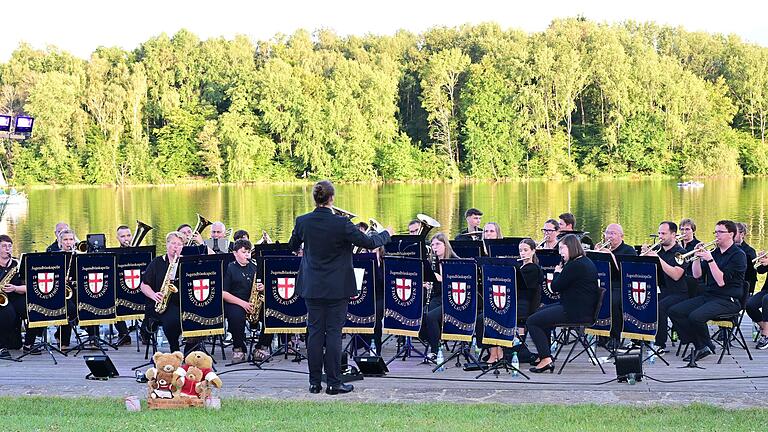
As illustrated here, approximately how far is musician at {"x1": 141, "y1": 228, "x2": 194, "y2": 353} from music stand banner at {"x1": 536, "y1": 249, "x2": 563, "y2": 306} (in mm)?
3719

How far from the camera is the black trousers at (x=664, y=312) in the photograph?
9.55 m

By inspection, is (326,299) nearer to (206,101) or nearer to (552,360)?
(552,360)

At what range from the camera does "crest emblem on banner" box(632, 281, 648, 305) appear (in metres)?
8.87

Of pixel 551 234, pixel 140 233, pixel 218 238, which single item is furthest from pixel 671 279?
pixel 140 233

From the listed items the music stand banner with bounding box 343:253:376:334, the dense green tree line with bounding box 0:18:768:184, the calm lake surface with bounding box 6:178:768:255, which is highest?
the dense green tree line with bounding box 0:18:768:184

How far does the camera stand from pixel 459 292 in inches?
349

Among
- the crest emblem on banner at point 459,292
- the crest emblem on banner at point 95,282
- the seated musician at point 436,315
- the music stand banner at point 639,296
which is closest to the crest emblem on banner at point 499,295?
the crest emblem on banner at point 459,292

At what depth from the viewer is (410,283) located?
9055 millimetres

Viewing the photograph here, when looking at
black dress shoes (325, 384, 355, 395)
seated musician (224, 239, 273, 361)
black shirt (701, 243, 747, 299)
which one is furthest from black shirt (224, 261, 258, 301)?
black shirt (701, 243, 747, 299)

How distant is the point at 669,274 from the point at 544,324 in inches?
63.8

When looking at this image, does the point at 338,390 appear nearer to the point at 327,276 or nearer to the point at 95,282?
the point at 327,276

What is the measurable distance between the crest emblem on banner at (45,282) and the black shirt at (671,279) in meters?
6.22

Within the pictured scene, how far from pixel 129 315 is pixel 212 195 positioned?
4746 centimetres

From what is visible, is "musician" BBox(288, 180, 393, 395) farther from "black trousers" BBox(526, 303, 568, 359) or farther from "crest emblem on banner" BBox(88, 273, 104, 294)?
"crest emblem on banner" BBox(88, 273, 104, 294)
